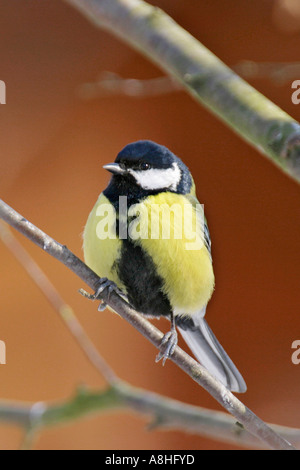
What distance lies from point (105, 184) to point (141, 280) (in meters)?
0.63

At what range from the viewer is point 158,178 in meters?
1.14

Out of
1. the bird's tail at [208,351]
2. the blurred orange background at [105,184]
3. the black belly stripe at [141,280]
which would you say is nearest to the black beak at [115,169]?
the black belly stripe at [141,280]

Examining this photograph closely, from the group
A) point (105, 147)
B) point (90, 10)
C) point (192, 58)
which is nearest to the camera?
point (192, 58)

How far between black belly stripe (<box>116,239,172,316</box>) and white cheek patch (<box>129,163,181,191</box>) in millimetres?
120

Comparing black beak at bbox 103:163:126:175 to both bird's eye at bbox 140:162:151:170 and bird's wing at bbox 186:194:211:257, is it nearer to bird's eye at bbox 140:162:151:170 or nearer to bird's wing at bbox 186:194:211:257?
bird's eye at bbox 140:162:151:170

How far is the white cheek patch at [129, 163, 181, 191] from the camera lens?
113cm

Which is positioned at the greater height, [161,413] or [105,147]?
[105,147]

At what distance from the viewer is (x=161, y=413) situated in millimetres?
1138

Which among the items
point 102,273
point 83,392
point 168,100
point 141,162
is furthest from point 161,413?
point 168,100

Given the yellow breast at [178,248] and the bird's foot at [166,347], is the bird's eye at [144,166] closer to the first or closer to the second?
the yellow breast at [178,248]

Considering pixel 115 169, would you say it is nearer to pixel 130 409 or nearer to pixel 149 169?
pixel 149 169

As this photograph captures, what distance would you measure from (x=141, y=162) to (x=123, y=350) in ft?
3.20

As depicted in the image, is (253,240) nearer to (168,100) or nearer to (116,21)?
(168,100)

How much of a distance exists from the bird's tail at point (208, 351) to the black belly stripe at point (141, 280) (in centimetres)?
12
